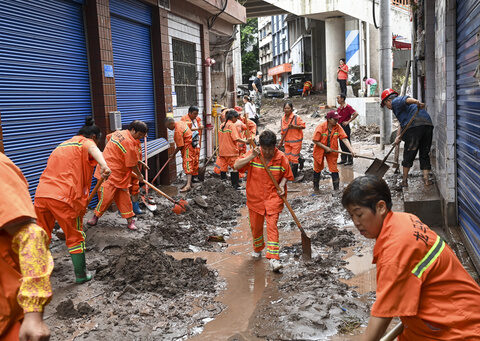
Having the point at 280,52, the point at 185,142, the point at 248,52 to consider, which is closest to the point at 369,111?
the point at 185,142

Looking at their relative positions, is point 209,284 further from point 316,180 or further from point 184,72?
point 184,72

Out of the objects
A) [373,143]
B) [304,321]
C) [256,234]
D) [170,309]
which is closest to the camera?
[304,321]

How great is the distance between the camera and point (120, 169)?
6.62 metres

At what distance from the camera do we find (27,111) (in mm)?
6418

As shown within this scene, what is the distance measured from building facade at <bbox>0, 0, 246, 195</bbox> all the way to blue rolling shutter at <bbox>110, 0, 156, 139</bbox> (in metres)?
0.02

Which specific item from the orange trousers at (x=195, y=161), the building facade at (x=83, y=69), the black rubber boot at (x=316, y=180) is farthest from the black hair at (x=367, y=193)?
the orange trousers at (x=195, y=161)

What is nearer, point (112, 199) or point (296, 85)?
point (112, 199)

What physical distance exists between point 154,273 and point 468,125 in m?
3.72

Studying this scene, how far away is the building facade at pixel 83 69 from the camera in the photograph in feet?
20.5

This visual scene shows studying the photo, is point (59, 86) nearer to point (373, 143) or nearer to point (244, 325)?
point (244, 325)

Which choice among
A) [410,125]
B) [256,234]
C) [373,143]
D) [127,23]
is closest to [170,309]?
[256,234]

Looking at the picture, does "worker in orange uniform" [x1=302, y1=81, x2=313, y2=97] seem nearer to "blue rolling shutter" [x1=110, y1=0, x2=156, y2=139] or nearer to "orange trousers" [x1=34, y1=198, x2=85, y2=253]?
"blue rolling shutter" [x1=110, y1=0, x2=156, y2=139]

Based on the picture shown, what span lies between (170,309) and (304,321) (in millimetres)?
1341

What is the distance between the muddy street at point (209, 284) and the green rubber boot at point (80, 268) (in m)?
0.07
